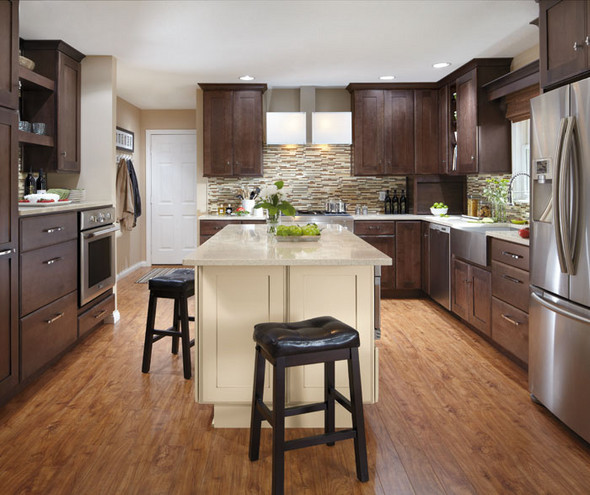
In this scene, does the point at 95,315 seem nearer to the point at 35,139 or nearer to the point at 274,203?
the point at 35,139

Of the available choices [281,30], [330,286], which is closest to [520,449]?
[330,286]

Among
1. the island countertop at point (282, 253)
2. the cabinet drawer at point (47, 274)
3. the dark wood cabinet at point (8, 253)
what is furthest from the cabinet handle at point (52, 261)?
the island countertop at point (282, 253)

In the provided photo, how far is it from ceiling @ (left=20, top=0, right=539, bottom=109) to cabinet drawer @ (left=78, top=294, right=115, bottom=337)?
2208mm

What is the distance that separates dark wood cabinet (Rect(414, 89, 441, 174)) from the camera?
6.23m

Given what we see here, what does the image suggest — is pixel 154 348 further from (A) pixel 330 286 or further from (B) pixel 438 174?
(B) pixel 438 174

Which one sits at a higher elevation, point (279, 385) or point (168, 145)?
point (168, 145)

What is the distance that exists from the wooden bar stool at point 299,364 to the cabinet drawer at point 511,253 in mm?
1764

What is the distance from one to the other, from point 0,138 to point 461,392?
2939mm

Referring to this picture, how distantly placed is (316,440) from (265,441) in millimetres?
519

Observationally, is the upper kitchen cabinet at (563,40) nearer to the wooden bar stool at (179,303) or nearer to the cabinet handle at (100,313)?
the wooden bar stool at (179,303)

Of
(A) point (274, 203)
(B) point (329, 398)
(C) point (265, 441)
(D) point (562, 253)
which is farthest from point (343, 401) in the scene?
Result: (A) point (274, 203)

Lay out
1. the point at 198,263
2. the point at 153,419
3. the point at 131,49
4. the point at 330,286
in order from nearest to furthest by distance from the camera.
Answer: the point at 198,263 → the point at 330,286 → the point at 153,419 → the point at 131,49

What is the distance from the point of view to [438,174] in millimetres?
6289

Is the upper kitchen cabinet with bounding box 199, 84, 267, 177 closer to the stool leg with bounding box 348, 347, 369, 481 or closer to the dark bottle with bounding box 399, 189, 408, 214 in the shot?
the dark bottle with bounding box 399, 189, 408, 214
